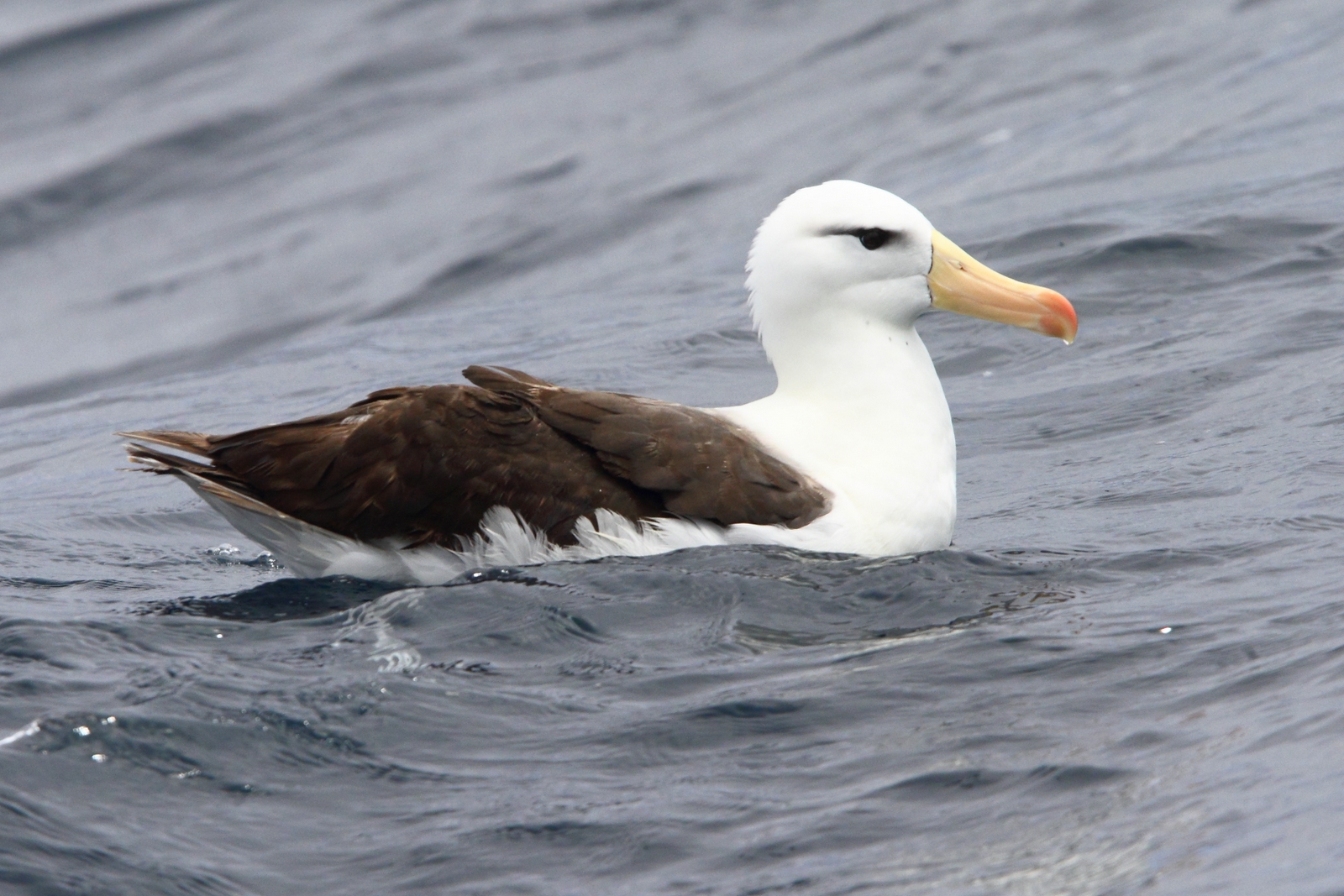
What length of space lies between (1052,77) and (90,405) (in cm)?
983

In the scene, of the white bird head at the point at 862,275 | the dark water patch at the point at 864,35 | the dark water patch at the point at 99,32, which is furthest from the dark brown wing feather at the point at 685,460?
the dark water patch at the point at 99,32

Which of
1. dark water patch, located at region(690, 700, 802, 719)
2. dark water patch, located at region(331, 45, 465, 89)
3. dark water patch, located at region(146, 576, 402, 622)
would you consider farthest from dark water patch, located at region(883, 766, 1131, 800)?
dark water patch, located at region(331, 45, 465, 89)

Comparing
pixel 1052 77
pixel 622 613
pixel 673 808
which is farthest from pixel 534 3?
pixel 673 808

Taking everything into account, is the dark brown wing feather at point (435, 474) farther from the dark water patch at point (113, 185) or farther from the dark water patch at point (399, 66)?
the dark water patch at point (399, 66)

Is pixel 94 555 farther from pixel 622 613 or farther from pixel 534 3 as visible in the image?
pixel 534 3

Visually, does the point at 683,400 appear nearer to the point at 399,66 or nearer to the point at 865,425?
the point at 865,425

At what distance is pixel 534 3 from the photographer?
21188 mm

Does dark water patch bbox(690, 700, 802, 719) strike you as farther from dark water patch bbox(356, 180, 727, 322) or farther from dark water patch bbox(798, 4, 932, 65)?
dark water patch bbox(798, 4, 932, 65)

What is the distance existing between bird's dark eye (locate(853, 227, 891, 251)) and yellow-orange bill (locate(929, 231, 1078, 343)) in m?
0.23

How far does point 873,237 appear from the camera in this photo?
22.8 ft

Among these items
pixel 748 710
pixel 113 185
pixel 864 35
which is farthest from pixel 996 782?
pixel 864 35

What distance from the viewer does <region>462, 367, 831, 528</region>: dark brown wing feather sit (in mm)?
6168

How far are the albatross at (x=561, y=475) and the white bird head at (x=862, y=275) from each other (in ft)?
0.92

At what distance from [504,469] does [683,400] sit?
393 cm
